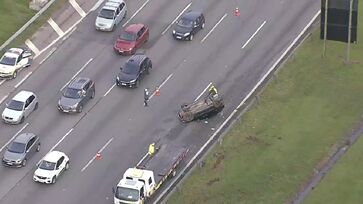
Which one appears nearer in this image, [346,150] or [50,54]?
[346,150]

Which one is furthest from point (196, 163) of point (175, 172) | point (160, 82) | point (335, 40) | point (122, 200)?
point (335, 40)

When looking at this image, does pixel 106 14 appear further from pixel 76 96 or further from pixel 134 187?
pixel 134 187

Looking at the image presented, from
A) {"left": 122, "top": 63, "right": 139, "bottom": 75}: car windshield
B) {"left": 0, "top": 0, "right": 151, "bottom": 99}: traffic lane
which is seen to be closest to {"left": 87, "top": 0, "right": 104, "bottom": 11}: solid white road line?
{"left": 0, "top": 0, "right": 151, "bottom": 99}: traffic lane

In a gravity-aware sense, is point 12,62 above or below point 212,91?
above

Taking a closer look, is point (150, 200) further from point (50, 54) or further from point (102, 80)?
point (50, 54)

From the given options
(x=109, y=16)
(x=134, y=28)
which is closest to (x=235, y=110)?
(x=134, y=28)

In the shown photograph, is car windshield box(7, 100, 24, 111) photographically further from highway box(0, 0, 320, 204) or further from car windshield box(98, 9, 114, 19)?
car windshield box(98, 9, 114, 19)
